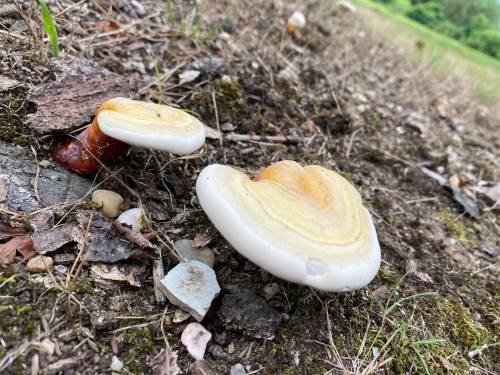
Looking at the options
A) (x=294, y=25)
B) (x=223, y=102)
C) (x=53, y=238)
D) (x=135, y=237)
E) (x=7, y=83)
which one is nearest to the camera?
(x=53, y=238)

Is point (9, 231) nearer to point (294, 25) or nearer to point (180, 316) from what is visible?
point (180, 316)

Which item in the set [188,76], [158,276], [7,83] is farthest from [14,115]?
[188,76]

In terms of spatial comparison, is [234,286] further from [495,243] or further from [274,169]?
[495,243]

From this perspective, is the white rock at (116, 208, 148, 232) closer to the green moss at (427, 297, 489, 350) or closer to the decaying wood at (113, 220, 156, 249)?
the decaying wood at (113, 220, 156, 249)

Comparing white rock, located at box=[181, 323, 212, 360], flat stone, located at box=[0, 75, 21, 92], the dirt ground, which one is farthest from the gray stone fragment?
flat stone, located at box=[0, 75, 21, 92]

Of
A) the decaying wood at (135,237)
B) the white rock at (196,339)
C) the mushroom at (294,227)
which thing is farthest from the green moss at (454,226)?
the decaying wood at (135,237)
